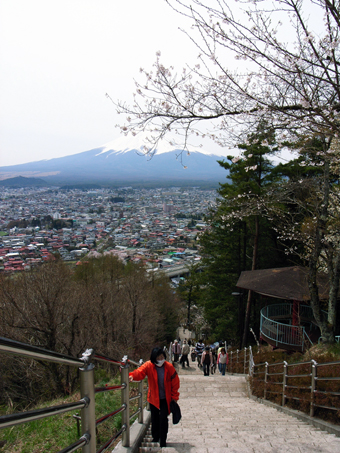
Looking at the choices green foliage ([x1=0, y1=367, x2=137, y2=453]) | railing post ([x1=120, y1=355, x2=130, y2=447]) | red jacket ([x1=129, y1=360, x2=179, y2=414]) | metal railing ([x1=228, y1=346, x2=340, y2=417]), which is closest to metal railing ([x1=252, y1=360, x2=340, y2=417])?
metal railing ([x1=228, y1=346, x2=340, y2=417])

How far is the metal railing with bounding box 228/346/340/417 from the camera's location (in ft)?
16.9

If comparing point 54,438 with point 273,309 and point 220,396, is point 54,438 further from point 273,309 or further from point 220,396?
point 273,309

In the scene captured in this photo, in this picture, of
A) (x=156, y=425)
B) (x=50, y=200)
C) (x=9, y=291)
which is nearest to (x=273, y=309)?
(x=9, y=291)

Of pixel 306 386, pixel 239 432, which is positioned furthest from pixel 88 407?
pixel 306 386

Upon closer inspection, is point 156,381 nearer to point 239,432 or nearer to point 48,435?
point 48,435

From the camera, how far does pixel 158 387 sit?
13.3 feet

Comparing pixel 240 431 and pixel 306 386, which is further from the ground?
pixel 240 431

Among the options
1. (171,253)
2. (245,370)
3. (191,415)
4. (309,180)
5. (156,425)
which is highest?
(309,180)

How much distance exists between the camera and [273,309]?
1559 cm

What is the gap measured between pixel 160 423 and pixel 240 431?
1296mm

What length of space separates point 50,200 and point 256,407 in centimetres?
11147

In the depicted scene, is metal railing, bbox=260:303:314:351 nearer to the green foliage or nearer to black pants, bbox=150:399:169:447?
black pants, bbox=150:399:169:447

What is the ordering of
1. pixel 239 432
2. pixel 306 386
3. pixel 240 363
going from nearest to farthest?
1. pixel 239 432
2. pixel 306 386
3. pixel 240 363

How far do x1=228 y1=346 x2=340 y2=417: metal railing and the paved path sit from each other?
0.98 ft
